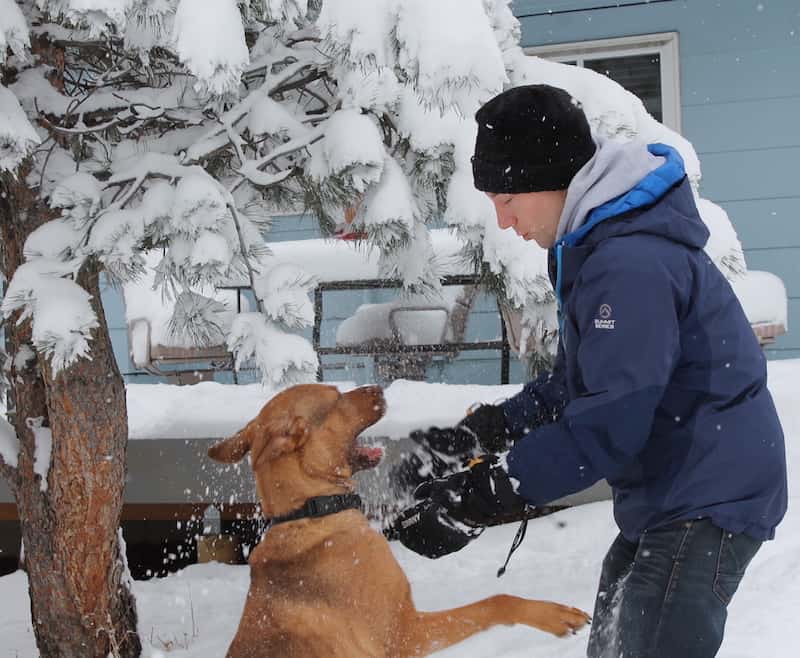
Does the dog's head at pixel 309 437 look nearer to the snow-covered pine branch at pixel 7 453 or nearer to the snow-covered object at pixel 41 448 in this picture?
the snow-covered object at pixel 41 448

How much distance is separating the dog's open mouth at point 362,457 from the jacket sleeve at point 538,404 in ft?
2.37

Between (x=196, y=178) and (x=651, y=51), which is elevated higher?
(x=651, y=51)

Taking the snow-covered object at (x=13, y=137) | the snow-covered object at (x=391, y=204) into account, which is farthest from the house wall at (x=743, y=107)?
the snow-covered object at (x=13, y=137)

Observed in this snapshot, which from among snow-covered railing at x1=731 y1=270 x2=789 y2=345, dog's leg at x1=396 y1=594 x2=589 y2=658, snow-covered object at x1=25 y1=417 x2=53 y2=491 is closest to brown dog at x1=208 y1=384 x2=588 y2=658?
dog's leg at x1=396 y1=594 x2=589 y2=658

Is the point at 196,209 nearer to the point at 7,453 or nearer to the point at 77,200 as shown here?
Answer: the point at 77,200

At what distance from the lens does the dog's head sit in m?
2.95

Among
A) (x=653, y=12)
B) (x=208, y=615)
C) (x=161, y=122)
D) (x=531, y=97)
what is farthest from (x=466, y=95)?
(x=653, y=12)

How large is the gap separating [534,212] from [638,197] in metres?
0.29

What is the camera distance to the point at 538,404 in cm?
242

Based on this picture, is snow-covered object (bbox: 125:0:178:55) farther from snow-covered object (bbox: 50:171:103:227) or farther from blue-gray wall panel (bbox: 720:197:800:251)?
blue-gray wall panel (bbox: 720:197:800:251)

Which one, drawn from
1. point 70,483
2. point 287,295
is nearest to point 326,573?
point 287,295

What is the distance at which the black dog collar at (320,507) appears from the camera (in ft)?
9.53

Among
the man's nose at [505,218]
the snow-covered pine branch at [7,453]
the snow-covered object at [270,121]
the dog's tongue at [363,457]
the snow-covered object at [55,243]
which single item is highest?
the snow-covered object at [270,121]

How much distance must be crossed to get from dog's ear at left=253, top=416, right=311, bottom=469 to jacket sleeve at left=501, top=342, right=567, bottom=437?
78 cm
